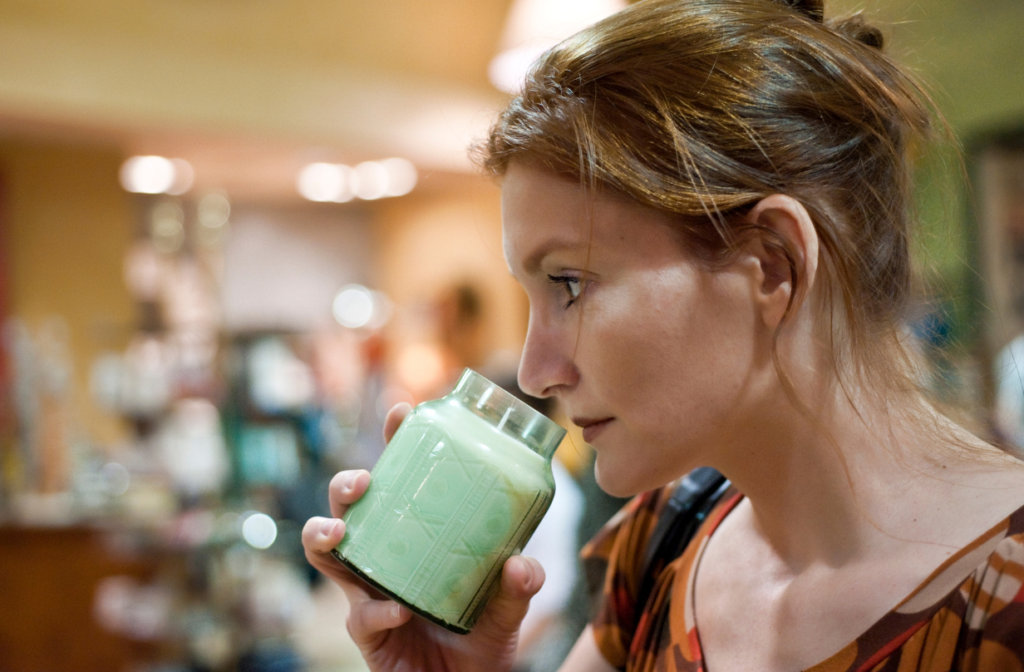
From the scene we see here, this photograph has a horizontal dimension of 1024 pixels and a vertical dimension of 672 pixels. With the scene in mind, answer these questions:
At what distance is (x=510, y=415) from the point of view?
789 millimetres

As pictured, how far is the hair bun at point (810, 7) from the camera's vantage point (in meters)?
0.85

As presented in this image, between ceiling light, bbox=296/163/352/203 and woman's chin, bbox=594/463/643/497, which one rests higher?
ceiling light, bbox=296/163/352/203

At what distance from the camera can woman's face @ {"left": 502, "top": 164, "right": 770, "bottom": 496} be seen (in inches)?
29.9

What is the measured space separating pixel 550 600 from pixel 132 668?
2619mm

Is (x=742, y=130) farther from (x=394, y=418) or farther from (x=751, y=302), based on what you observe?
(x=394, y=418)

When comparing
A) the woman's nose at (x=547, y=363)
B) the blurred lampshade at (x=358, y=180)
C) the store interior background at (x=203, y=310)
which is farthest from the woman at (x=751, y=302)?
the blurred lampshade at (x=358, y=180)

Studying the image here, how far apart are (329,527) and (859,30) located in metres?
0.71

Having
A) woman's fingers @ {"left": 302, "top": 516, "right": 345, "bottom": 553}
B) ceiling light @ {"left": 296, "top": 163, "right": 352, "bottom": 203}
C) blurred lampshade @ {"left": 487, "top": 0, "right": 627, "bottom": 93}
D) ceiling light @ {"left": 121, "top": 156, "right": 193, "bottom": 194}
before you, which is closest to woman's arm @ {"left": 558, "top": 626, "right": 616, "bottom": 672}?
woman's fingers @ {"left": 302, "top": 516, "right": 345, "bottom": 553}

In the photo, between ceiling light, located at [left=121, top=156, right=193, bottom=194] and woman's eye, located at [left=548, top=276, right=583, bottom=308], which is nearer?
woman's eye, located at [left=548, top=276, right=583, bottom=308]

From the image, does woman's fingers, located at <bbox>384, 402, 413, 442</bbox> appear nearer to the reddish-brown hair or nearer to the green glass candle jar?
the green glass candle jar

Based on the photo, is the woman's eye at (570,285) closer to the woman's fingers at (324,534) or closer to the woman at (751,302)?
the woman at (751,302)

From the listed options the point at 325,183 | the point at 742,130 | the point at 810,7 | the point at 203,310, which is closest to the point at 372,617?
the point at 742,130

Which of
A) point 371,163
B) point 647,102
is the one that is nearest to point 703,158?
point 647,102

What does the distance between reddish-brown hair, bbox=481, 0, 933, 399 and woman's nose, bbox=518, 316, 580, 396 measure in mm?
148
